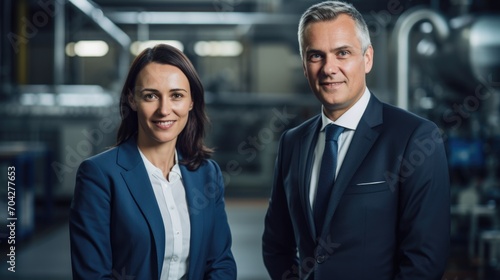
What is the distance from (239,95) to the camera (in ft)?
29.8

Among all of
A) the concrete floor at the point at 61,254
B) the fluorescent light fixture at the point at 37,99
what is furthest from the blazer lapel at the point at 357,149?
the fluorescent light fixture at the point at 37,99

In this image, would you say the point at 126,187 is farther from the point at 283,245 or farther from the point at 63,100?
the point at 63,100

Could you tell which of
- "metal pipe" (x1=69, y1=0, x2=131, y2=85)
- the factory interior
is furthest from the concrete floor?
"metal pipe" (x1=69, y1=0, x2=131, y2=85)

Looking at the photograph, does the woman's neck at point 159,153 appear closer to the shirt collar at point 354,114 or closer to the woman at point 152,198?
the woman at point 152,198

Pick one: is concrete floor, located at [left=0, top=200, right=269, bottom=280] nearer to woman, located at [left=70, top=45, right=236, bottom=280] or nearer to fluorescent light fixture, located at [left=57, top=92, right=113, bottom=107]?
fluorescent light fixture, located at [left=57, top=92, right=113, bottom=107]

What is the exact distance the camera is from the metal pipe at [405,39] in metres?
3.21

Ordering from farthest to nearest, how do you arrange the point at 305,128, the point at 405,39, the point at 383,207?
the point at 405,39 → the point at 305,128 → the point at 383,207

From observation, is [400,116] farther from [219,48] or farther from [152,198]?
[219,48]

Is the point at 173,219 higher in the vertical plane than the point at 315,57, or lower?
lower

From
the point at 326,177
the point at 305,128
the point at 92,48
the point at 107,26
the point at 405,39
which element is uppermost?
the point at 92,48

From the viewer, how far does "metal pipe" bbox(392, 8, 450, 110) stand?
3.21 metres

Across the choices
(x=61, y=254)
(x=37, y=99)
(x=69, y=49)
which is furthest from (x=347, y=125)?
(x=69, y=49)

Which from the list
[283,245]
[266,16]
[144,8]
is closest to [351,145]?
[283,245]

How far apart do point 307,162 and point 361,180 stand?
158mm
